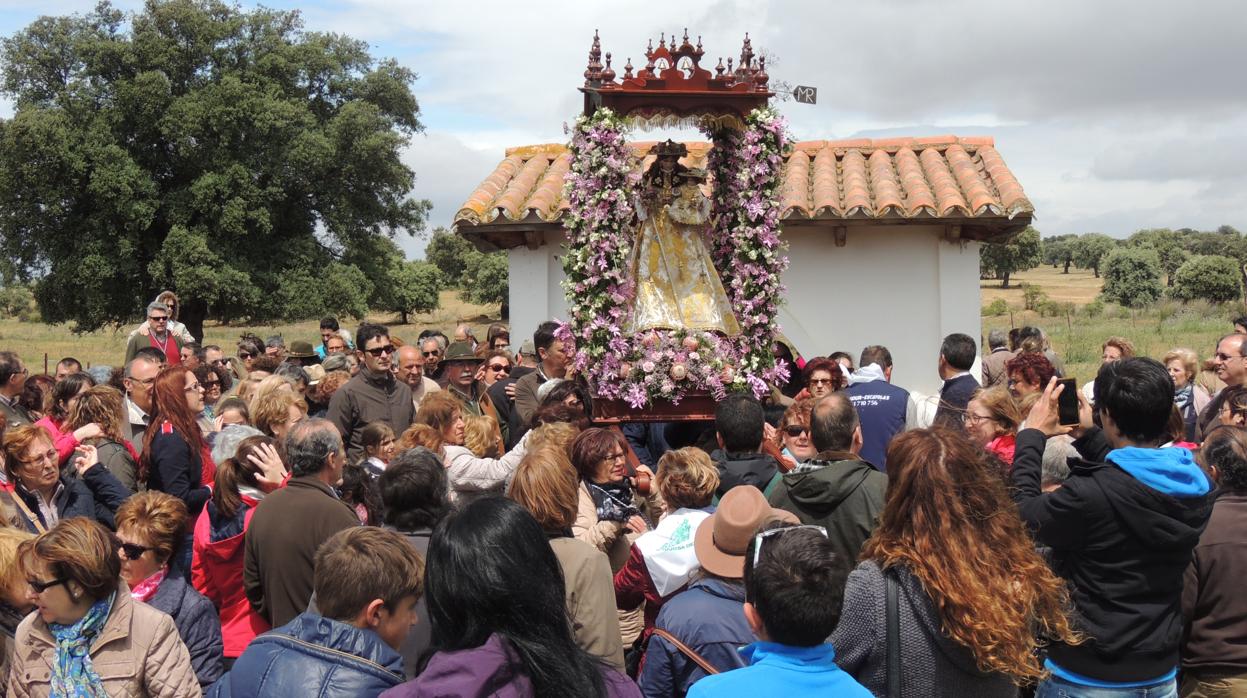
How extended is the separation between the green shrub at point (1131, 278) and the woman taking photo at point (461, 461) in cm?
4217

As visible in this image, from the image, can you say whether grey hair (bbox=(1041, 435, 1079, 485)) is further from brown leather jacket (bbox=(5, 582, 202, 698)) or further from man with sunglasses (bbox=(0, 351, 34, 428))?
man with sunglasses (bbox=(0, 351, 34, 428))

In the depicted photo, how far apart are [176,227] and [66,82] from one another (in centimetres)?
602

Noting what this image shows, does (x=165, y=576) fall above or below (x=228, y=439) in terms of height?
below

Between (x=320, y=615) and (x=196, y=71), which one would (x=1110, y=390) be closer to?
(x=320, y=615)

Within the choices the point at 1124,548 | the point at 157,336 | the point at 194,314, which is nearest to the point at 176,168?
the point at 194,314

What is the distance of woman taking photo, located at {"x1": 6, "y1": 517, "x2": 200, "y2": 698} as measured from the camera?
11.2ft

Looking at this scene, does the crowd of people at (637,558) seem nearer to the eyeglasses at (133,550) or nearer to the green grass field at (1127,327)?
the eyeglasses at (133,550)

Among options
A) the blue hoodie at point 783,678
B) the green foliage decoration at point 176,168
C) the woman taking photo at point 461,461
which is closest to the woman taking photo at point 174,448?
the woman taking photo at point 461,461

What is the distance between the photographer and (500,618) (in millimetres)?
2520

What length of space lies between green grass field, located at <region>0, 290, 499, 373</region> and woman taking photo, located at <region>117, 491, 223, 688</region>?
22.9 metres

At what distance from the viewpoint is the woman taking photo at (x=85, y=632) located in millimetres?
3414

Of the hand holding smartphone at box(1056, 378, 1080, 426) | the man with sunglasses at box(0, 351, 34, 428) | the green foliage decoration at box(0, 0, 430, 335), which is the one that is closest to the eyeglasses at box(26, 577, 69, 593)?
the hand holding smartphone at box(1056, 378, 1080, 426)

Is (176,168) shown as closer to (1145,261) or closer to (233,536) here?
(233,536)

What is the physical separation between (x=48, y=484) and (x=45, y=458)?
0.15 m
